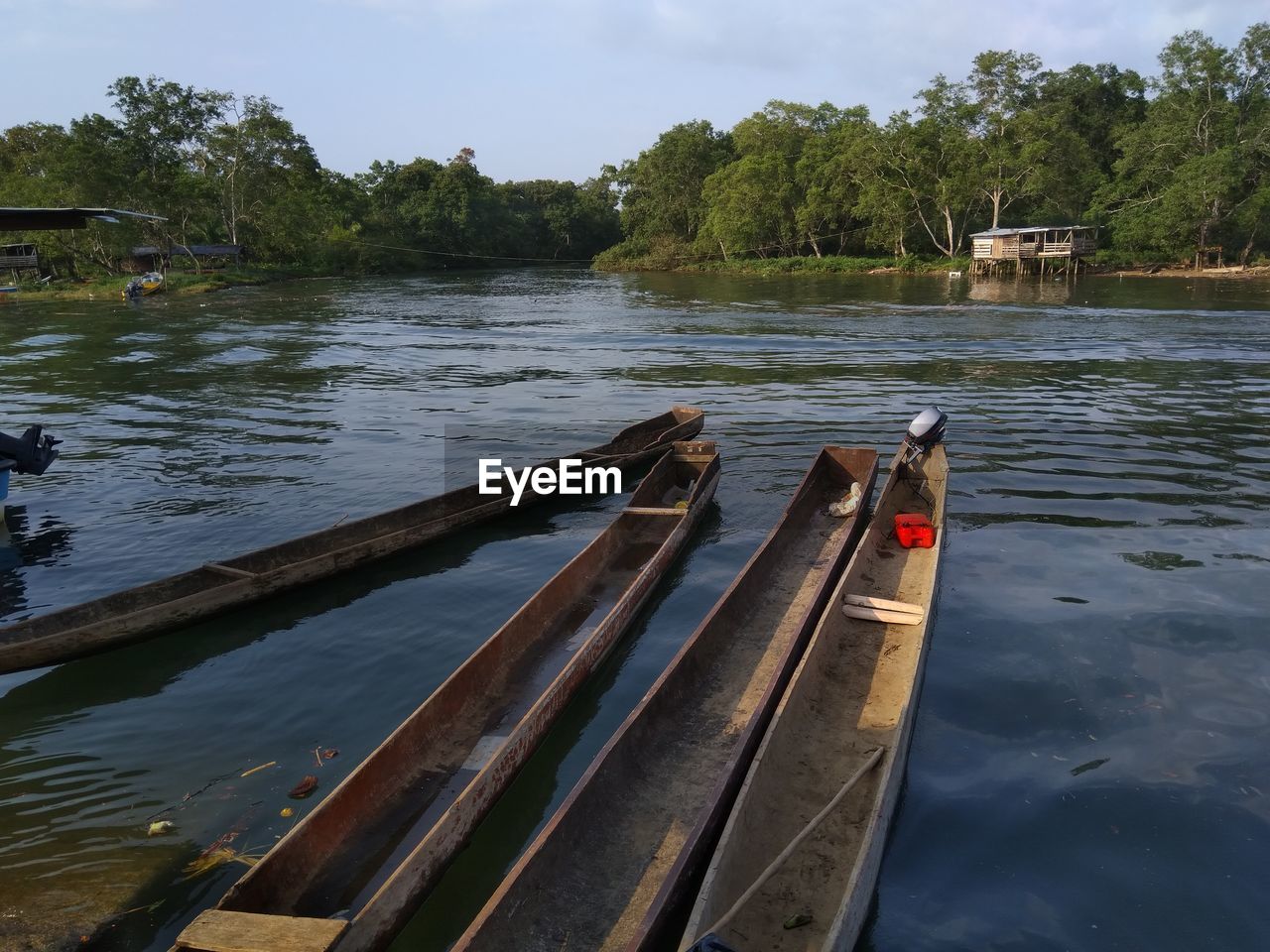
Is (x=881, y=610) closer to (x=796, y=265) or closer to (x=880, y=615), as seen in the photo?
(x=880, y=615)

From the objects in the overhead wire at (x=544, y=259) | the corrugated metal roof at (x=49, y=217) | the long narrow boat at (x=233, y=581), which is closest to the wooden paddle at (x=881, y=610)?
the long narrow boat at (x=233, y=581)

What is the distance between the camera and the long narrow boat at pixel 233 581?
623 centimetres

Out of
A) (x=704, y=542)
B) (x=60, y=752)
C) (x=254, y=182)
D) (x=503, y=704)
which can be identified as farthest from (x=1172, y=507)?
(x=254, y=182)

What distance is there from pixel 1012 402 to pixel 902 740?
12839mm

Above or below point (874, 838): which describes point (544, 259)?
above

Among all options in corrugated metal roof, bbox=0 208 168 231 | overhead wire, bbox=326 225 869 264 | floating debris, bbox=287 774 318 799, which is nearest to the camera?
floating debris, bbox=287 774 318 799

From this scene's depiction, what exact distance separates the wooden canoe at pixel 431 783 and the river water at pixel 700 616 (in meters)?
0.35

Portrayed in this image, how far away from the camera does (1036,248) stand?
4556 centimetres

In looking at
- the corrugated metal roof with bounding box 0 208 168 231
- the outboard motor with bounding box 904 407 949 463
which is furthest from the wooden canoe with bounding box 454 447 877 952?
the corrugated metal roof with bounding box 0 208 168 231

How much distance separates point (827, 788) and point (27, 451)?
34.7 feet

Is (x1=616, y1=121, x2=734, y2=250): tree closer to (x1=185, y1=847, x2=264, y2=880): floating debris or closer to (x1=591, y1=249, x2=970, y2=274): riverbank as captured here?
(x1=591, y1=249, x2=970, y2=274): riverbank

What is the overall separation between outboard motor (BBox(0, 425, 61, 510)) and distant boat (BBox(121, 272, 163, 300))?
35822 millimetres

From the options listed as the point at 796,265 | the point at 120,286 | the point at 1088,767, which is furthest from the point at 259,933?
the point at 796,265

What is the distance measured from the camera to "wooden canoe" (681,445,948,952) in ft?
12.5
